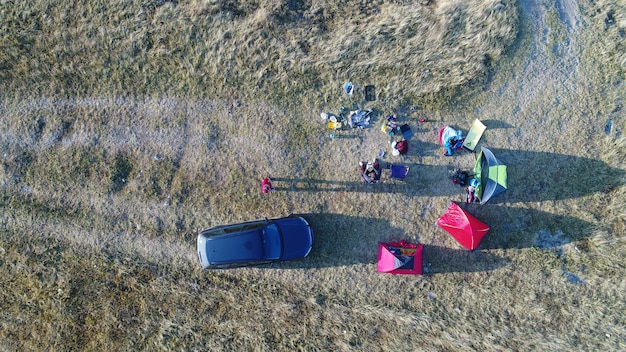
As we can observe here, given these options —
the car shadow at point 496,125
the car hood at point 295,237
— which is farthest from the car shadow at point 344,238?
the car shadow at point 496,125

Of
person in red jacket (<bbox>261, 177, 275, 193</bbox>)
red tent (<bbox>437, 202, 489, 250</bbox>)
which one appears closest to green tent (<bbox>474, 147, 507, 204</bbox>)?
red tent (<bbox>437, 202, 489, 250</bbox>)

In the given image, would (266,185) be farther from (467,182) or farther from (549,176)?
(549,176)

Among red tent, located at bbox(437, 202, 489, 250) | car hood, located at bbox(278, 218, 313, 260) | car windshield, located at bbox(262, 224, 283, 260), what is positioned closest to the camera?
red tent, located at bbox(437, 202, 489, 250)

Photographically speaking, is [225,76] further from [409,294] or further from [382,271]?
[409,294]

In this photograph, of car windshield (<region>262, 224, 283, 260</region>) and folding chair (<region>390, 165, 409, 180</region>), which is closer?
car windshield (<region>262, 224, 283, 260</region>)

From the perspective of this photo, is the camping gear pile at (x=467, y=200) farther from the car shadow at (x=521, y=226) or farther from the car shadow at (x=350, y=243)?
the car shadow at (x=521, y=226)

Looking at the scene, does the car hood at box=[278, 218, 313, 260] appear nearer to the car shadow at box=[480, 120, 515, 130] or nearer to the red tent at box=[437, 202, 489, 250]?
the red tent at box=[437, 202, 489, 250]

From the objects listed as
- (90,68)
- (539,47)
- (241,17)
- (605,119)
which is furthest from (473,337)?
(90,68)
